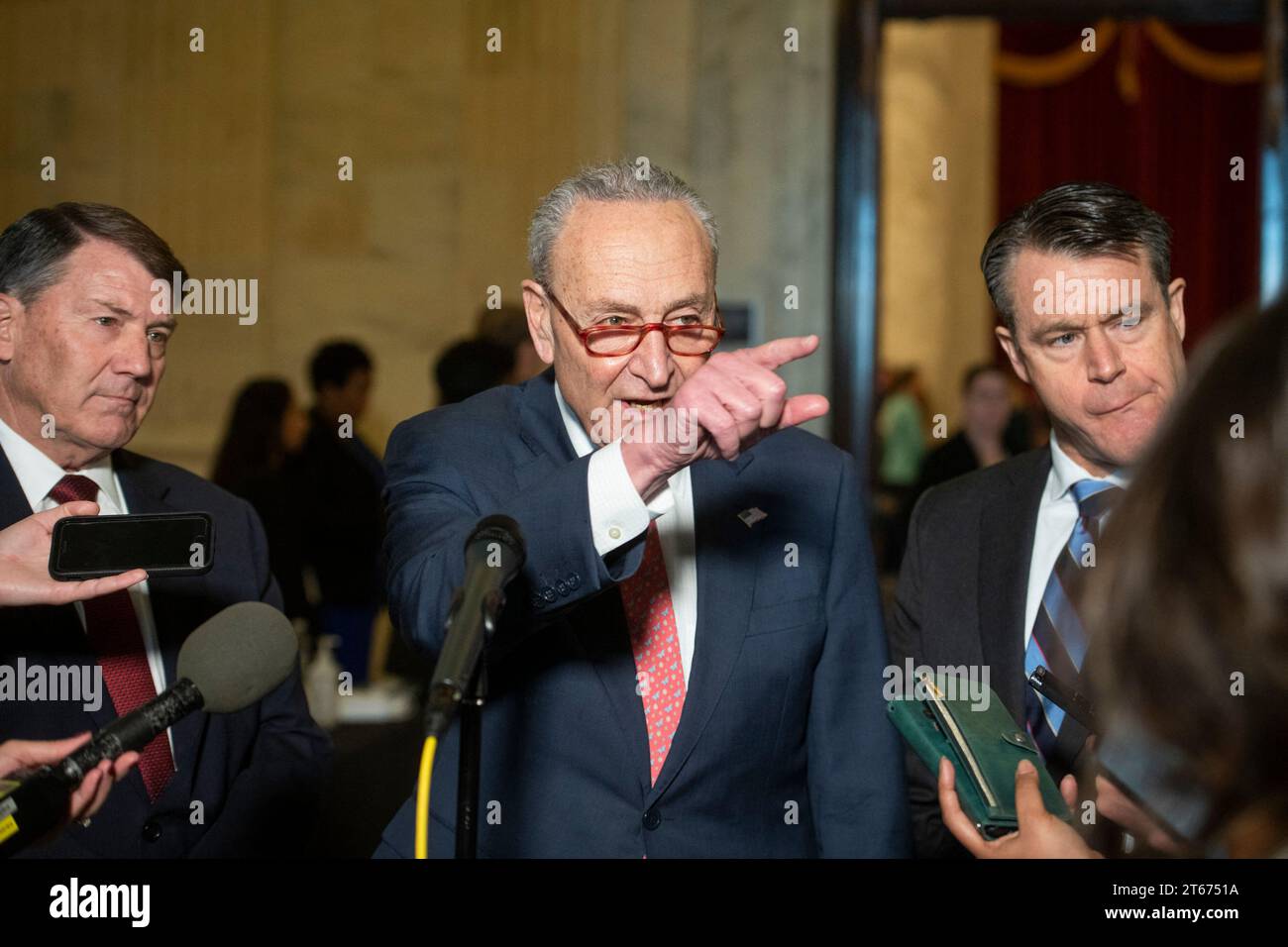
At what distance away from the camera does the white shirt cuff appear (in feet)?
5.31

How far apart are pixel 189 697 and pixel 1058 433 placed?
4.59 feet

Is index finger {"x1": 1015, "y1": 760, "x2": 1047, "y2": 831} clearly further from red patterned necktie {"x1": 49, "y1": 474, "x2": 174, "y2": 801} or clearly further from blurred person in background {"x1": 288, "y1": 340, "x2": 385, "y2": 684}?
blurred person in background {"x1": 288, "y1": 340, "x2": 385, "y2": 684}

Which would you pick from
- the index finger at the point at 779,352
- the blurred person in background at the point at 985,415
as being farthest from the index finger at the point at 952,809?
the blurred person in background at the point at 985,415

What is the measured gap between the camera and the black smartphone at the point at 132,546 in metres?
1.74

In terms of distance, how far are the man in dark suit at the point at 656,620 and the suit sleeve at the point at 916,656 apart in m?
0.23

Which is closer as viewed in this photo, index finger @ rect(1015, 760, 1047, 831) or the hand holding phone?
index finger @ rect(1015, 760, 1047, 831)

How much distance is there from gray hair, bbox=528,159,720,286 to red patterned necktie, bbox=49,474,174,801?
0.78 meters

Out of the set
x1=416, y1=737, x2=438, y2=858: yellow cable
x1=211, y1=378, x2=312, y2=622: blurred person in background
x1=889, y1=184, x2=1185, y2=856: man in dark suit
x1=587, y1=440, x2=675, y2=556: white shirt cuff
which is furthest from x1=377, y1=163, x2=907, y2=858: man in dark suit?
x1=211, y1=378, x2=312, y2=622: blurred person in background

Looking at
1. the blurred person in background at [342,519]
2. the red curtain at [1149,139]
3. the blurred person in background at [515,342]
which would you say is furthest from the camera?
the red curtain at [1149,139]

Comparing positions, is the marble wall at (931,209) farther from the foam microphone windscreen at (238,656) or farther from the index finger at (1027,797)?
the foam microphone windscreen at (238,656)

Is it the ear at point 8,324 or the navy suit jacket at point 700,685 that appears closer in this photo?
the navy suit jacket at point 700,685

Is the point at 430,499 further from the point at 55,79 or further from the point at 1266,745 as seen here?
the point at 55,79

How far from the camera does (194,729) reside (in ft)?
6.68

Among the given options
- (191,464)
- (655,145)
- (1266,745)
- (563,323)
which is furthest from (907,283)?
(1266,745)
